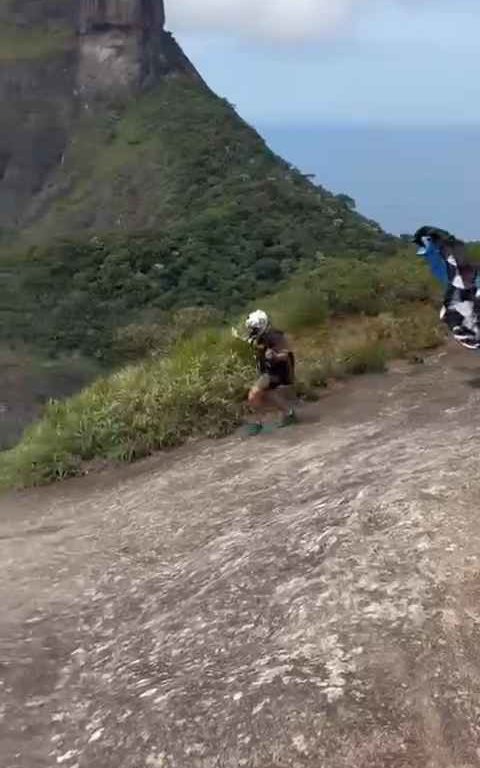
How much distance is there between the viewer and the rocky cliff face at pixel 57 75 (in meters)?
78.1

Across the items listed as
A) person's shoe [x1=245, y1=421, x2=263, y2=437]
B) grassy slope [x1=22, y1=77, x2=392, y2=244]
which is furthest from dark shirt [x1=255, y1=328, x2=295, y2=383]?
Result: grassy slope [x1=22, y1=77, x2=392, y2=244]

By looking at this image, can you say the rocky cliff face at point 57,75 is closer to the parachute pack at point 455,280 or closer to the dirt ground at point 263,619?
the parachute pack at point 455,280

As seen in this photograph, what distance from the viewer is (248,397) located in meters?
8.36

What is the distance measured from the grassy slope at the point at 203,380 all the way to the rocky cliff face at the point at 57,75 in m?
69.6

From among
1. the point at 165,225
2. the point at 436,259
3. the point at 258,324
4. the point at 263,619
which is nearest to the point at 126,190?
the point at 165,225

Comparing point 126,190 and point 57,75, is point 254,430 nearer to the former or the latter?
point 126,190

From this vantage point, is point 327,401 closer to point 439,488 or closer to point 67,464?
point 67,464

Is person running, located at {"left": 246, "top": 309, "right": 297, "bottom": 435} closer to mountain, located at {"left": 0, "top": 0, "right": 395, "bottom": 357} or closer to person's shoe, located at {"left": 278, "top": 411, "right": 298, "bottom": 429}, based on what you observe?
person's shoe, located at {"left": 278, "top": 411, "right": 298, "bottom": 429}

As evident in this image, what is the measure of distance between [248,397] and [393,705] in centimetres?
455

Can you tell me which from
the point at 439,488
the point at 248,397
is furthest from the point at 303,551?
the point at 248,397

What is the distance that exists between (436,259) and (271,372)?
1721 millimetres

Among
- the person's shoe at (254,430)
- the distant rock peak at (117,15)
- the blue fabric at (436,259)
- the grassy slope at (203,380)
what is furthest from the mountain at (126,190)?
the person's shoe at (254,430)

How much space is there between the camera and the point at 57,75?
261 ft

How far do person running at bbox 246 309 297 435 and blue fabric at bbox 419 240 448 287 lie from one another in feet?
4.83
